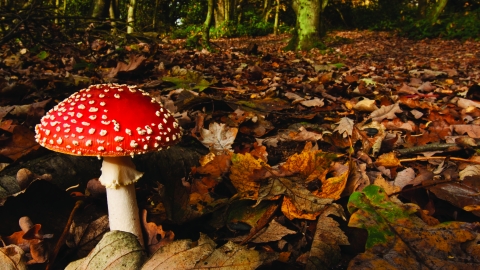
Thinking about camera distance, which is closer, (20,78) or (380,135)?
(380,135)

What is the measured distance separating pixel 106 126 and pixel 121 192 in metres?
0.50

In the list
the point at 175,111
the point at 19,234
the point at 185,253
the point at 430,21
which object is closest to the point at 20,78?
the point at 175,111

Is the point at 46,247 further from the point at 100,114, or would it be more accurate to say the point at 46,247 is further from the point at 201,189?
the point at 201,189

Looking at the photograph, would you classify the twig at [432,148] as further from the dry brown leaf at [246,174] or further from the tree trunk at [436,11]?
the tree trunk at [436,11]

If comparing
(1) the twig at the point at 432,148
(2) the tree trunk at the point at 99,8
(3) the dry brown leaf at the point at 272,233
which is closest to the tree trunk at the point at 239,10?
(2) the tree trunk at the point at 99,8

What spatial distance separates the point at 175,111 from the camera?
3.27 metres

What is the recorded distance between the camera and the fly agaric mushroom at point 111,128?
5.50ft

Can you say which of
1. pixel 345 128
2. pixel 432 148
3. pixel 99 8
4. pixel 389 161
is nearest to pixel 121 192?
pixel 389 161

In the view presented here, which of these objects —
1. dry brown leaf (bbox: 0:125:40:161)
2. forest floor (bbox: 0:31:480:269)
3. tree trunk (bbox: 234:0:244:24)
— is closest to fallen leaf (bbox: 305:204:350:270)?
forest floor (bbox: 0:31:480:269)

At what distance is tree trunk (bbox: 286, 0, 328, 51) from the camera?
41.8 feet

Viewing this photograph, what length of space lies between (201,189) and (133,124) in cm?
81

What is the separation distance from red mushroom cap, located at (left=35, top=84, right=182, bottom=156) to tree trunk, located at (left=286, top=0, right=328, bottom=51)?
11558mm

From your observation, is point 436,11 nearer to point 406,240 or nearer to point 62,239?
point 406,240

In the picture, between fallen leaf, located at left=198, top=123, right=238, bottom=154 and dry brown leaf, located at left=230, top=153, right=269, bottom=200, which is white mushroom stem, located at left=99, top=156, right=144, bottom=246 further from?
fallen leaf, located at left=198, top=123, right=238, bottom=154
